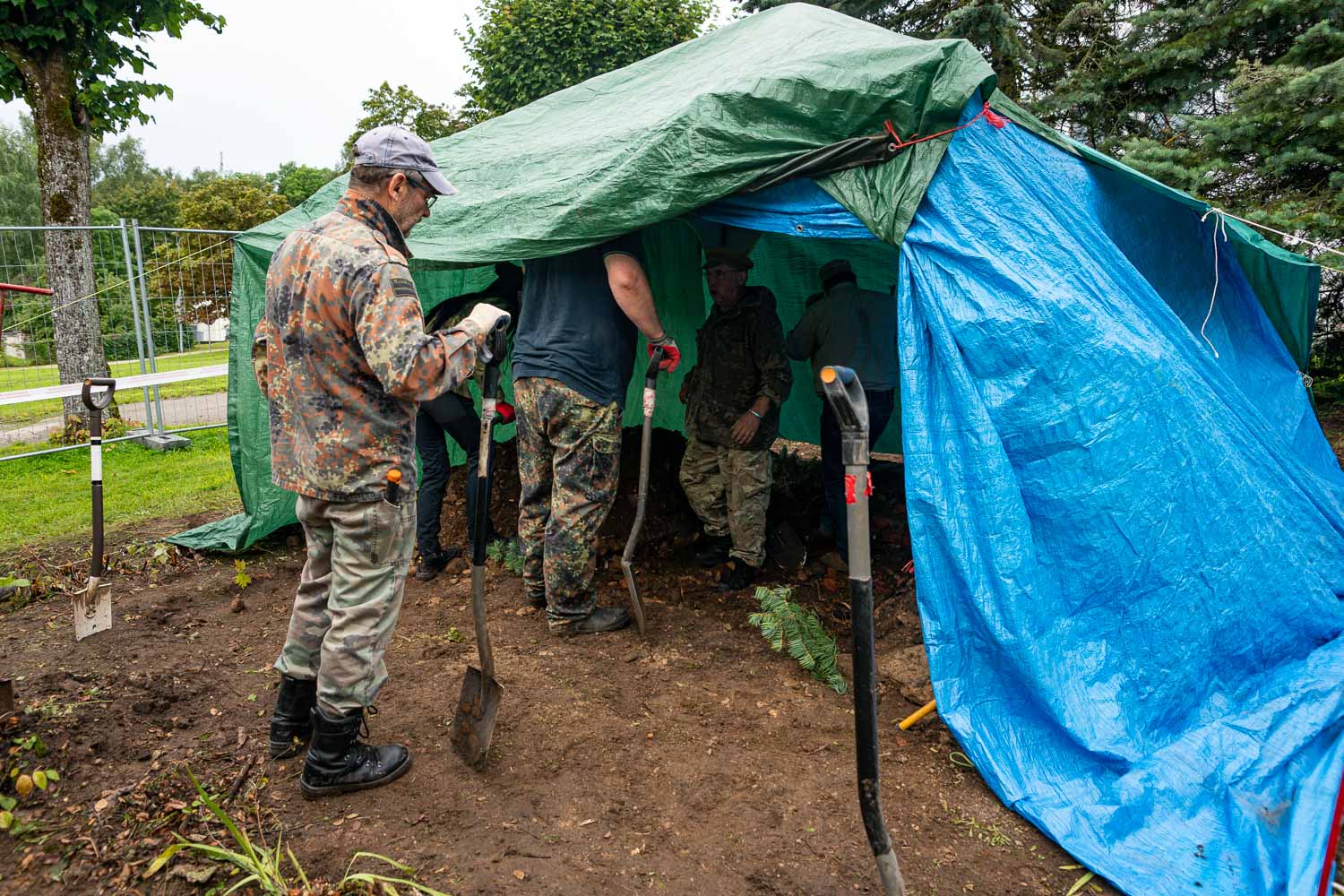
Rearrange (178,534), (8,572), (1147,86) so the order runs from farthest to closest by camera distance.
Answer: (1147,86), (178,534), (8,572)

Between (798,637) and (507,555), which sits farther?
(507,555)

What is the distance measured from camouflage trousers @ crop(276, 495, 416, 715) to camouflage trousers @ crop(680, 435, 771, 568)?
84.4 inches

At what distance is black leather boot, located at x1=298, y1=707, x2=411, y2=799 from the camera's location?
263 centimetres

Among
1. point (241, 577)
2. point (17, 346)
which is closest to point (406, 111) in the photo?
point (17, 346)

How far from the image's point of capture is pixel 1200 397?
10.2ft

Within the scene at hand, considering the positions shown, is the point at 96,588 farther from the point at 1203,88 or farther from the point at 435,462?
the point at 1203,88

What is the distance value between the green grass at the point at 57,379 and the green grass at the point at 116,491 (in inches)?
35.5

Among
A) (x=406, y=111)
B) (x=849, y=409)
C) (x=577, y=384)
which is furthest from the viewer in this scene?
(x=406, y=111)

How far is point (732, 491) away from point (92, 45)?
8.16 metres

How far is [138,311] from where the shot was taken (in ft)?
27.3

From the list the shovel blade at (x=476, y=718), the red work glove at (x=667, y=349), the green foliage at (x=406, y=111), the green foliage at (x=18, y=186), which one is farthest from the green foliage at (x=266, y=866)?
the green foliage at (x=18, y=186)

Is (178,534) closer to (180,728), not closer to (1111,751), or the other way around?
(180,728)

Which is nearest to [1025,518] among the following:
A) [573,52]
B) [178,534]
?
[178,534]

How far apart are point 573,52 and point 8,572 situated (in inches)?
428
